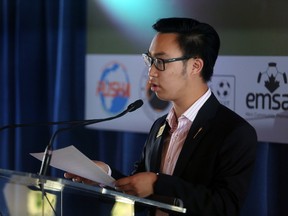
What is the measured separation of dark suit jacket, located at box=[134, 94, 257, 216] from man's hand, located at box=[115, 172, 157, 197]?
18 millimetres

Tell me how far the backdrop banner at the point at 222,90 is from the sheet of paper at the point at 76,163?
0.94 m

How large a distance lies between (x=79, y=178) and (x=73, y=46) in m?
1.40

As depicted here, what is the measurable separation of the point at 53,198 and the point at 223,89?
3.72ft

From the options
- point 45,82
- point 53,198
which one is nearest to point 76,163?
point 53,198

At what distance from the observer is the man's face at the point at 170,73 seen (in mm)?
1688

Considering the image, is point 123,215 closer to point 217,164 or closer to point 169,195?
point 169,195

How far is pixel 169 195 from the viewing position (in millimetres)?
1455

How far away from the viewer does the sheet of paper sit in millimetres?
1396

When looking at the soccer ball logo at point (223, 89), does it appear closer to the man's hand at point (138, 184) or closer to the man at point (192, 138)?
the man at point (192, 138)

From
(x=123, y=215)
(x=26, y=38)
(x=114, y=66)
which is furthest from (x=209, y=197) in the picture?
(x=26, y=38)

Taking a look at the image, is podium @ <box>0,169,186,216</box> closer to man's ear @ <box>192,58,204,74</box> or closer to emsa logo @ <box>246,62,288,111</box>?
man's ear @ <box>192,58,204,74</box>

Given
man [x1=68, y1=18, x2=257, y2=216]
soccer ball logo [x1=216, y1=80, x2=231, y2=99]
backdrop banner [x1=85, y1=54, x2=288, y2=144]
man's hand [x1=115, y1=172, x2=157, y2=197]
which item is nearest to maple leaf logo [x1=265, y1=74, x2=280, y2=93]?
backdrop banner [x1=85, y1=54, x2=288, y2=144]

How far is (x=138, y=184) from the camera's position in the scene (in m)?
1.44

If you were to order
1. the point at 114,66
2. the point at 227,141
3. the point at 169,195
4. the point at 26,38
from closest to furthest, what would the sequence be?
the point at 169,195 → the point at 227,141 → the point at 114,66 → the point at 26,38
